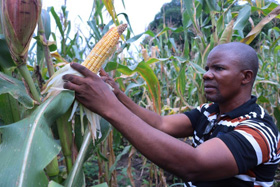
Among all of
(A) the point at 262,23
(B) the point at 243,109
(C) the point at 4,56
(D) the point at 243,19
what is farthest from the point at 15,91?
(D) the point at 243,19

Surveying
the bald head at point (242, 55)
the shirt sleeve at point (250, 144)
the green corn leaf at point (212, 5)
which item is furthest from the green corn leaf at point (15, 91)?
the green corn leaf at point (212, 5)

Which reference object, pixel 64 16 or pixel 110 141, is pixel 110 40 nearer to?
pixel 110 141

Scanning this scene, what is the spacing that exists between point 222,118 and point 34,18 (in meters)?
1.14

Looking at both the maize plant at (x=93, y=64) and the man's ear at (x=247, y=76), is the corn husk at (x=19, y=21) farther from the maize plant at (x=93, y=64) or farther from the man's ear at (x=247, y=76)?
the man's ear at (x=247, y=76)

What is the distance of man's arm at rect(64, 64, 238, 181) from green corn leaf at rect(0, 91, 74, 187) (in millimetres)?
120

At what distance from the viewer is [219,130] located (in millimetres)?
1378

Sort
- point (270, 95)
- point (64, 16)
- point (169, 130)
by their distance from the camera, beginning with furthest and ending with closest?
point (270, 95), point (64, 16), point (169, 130)

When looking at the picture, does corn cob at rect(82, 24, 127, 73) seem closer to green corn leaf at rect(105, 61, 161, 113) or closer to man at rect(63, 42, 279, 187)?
man at rect(63, 42, 279, 187)

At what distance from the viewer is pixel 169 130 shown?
176 centimetres

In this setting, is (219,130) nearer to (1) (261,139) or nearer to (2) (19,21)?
(1) (261,139)

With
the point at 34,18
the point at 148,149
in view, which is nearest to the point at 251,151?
the point at 148,149

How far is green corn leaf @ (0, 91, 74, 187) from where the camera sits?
31.6 inches

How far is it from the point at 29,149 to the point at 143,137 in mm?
433

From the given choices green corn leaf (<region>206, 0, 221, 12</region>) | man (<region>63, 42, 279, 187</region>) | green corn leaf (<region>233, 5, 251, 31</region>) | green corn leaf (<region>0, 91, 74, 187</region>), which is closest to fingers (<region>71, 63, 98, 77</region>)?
man (<region>63, 42, 279, 187</region>)
